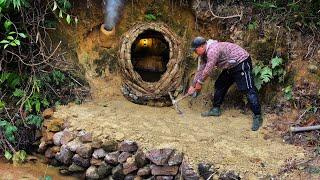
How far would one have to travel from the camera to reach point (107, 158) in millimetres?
6371

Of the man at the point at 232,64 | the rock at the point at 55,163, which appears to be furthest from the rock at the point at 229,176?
the rock at the point at 55,163

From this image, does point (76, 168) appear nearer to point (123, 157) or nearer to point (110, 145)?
point (110, 145)

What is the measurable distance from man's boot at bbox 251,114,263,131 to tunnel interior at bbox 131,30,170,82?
8.79 feet

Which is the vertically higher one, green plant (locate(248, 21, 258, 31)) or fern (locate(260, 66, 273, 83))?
green plant (locate(248, 21, 258, 31))

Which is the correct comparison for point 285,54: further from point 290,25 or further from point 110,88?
point 110,88

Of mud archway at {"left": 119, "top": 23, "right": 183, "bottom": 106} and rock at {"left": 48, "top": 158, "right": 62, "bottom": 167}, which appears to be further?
mud archway at {"left": 119, "top": 23, "right": 183, "bottom": 106}

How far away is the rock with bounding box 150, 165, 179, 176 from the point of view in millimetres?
5980

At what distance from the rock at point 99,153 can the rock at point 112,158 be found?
3.2 inches

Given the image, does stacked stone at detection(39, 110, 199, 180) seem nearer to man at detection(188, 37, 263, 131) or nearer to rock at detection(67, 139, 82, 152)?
rock at detection(67, 139, 82, 152)

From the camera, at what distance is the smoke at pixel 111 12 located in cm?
809

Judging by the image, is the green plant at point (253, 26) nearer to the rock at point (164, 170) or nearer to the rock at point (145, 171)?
the rock at point (164, 170)

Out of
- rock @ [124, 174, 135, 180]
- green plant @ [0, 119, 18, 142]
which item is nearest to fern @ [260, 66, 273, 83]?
rock @ [124, 174, 135, 180]

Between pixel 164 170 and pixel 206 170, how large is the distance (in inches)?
24.1

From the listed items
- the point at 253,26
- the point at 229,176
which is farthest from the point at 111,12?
the point at 229,176
